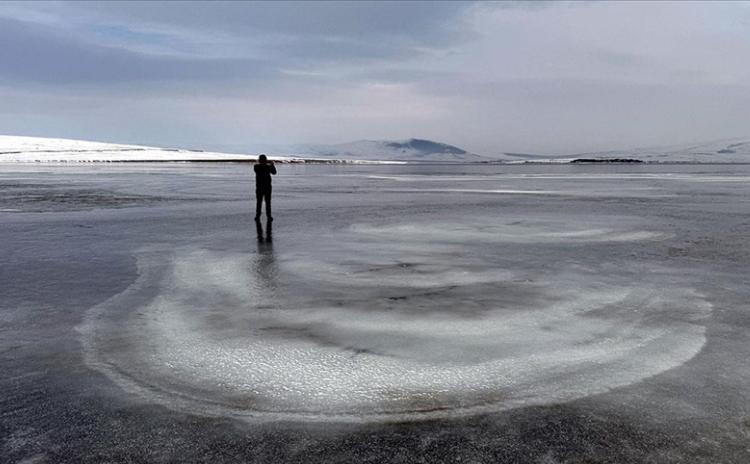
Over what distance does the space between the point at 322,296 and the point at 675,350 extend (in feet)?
13.4

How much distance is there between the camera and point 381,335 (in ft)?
18.2

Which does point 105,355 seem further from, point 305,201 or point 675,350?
point 305,201

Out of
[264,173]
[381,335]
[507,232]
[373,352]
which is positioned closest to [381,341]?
[381,335]

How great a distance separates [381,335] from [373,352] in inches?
18.5

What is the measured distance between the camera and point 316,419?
3809 mm

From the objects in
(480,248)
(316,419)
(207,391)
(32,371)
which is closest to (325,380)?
(316,419)

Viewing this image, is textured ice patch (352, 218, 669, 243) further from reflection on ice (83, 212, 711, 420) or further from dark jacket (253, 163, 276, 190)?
reflection on ice (83, 212, 711, 420)

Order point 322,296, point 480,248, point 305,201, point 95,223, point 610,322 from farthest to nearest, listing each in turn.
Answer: point 305,201
point 95,223
point 480,248
point 322,296
point 610,322

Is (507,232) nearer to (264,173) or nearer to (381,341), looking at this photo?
(264,173)

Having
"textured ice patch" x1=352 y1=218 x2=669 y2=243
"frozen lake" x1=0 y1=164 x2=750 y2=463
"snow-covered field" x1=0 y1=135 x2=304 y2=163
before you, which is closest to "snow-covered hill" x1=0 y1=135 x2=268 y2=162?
"snow-covered field" x1=0 y1=135 x2=304 y2=163

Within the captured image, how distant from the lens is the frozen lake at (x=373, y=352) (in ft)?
11.5

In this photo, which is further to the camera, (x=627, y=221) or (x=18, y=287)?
(x=627, y=221)

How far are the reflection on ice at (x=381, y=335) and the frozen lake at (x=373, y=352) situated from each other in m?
0.03

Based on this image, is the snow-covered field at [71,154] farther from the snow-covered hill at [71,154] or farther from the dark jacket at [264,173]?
the dark jacket at [264,173]
